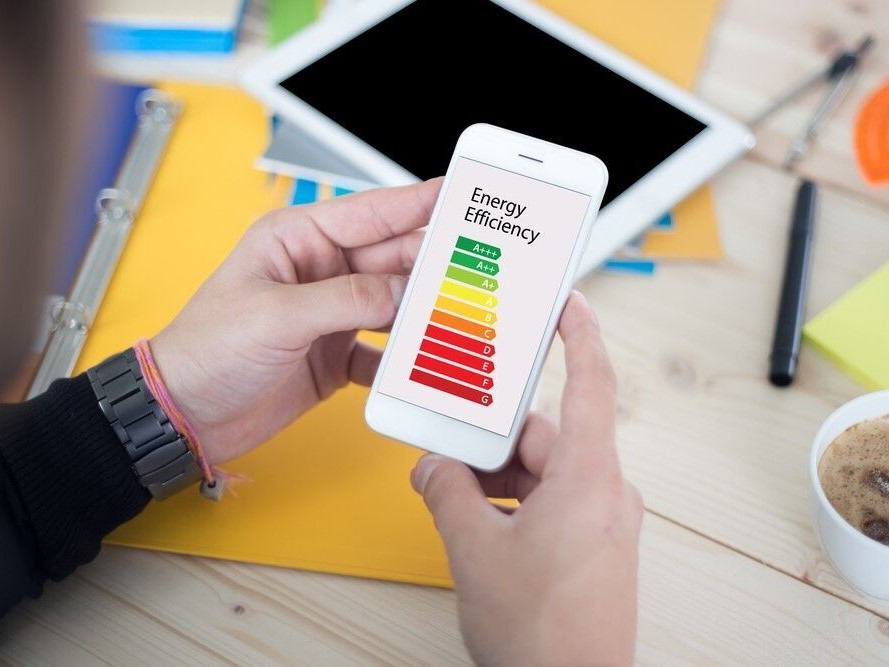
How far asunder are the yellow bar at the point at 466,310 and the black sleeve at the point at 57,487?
0.24 metres

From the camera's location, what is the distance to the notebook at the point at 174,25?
868 millimetres

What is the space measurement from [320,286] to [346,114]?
26cm

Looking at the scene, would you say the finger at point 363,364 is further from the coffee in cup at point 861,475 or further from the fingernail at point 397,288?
the coffee in cup at point 861,475

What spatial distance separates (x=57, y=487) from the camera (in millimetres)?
555

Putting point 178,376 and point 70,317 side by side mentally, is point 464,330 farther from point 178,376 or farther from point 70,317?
point 70,317

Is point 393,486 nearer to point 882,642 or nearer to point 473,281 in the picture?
point 473,281

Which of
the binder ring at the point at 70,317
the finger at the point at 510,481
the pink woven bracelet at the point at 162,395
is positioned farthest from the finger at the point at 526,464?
the binder ring at the point at 70,317

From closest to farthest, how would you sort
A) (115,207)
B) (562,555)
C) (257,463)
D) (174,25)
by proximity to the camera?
(562,555)
(257,463)
(115,207)
(174,25)

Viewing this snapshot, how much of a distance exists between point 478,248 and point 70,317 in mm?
358

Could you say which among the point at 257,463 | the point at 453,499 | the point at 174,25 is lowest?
the point at 257,463

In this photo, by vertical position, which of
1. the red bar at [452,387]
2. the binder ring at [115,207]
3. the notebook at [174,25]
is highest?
the notebook at [174,25]

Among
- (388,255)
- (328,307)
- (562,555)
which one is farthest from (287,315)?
(562,555)

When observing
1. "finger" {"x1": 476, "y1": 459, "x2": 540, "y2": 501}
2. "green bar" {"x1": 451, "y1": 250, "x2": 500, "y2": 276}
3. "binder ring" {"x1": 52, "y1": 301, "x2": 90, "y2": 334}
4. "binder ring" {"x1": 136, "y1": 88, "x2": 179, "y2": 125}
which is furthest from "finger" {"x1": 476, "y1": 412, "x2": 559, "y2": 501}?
"binder ring" {"x1": 136, "y1": 88, "x2": 179, "y2": 125}

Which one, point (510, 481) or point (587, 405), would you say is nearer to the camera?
point (587, 405)
